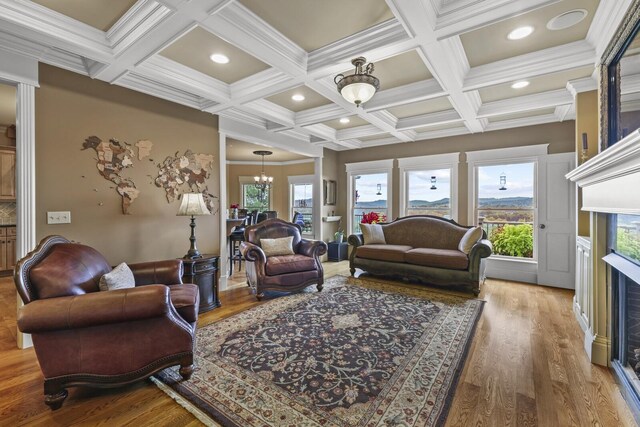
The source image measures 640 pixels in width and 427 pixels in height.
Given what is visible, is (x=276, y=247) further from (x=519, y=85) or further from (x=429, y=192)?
(x=519, y=85)

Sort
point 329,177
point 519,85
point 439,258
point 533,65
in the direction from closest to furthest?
point 533,65, point 519,85, point 439,258, point 329,177

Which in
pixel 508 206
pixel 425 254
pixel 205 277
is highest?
pixel 508 206

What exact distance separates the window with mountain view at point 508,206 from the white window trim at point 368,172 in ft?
5.42

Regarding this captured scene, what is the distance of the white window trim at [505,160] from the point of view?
4738 mm

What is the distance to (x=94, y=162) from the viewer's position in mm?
3102

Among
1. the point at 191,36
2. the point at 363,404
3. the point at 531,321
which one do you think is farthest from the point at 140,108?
the point at 531,321

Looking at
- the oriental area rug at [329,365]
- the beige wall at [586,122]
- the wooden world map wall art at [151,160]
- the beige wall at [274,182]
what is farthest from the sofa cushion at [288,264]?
the beige wall at [274,182]

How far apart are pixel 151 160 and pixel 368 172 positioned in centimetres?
438

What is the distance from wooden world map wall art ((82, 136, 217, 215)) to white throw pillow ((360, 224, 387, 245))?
275cm

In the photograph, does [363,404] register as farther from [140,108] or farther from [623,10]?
[140,108]

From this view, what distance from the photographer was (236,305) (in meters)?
3.64

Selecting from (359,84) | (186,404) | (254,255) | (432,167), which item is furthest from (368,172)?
(186,404)

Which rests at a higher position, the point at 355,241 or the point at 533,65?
the point at 533,65

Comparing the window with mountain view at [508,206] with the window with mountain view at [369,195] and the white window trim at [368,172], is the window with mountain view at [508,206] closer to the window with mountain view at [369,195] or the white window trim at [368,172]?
the white window trim at [368,172]
